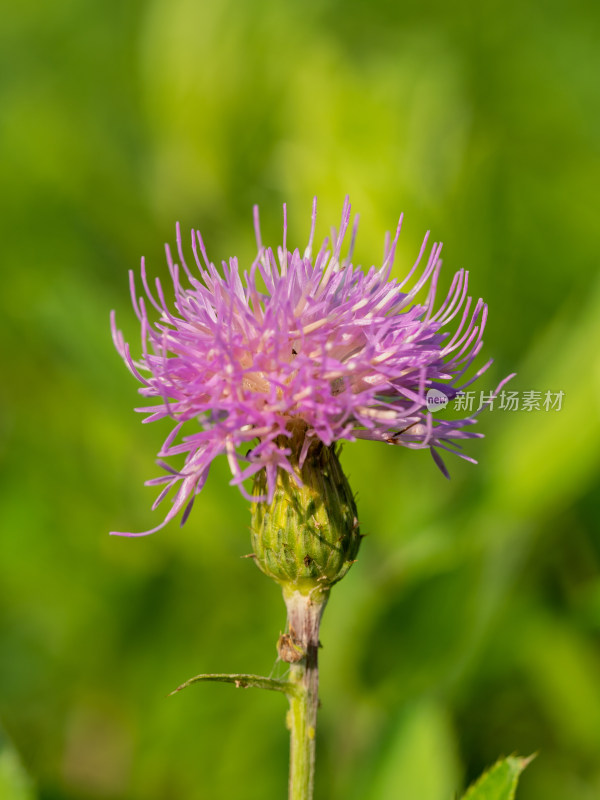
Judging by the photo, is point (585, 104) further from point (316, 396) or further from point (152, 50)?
point (316, 396)

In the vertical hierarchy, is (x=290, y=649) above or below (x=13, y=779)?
above

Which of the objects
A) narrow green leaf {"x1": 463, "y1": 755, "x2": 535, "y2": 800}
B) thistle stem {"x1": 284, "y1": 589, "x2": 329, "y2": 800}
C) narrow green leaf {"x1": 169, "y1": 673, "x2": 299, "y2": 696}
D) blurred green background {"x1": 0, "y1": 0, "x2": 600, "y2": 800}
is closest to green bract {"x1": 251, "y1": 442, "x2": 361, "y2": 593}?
thistle stem {"x1": 284, "y1": 589, "x2": 329, "y2": 800}

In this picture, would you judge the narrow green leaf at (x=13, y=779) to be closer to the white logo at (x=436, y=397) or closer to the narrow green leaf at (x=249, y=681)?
the narrow green leaf at (x=249, y=681)

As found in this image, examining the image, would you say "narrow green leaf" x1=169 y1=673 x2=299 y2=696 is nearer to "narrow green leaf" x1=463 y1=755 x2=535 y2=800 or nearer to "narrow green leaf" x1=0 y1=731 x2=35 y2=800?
"narrow green leaf" x1=463 y1=755 x2=535 y2=800

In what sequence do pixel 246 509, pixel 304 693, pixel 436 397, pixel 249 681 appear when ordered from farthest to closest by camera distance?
pixel 246 509
pixel 436 397
pixel 304 693
pixel 249 681

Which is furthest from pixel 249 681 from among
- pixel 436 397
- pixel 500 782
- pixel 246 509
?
pixel 246 509

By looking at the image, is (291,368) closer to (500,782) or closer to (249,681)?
(249,681)

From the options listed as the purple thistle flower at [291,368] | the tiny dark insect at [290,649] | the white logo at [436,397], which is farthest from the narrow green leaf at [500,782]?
the white logo at [436,397]
